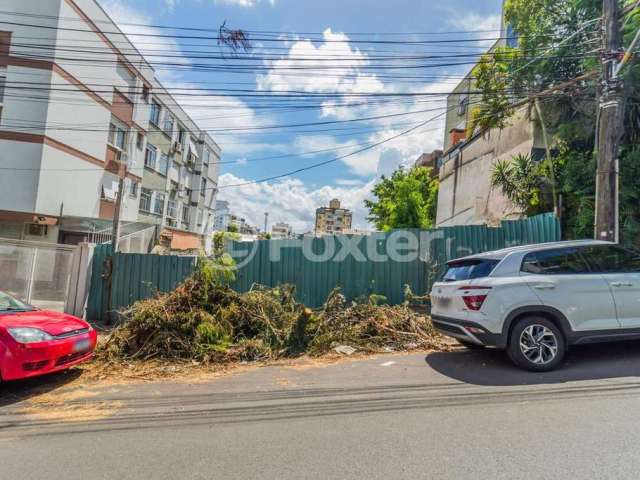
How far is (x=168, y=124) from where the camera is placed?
84.0 ft

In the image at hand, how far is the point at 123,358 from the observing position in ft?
19.9

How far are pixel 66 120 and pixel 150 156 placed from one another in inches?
299

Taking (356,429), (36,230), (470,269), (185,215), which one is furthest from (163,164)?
(356,429)

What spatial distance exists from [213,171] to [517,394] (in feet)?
115

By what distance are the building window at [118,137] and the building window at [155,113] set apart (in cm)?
330

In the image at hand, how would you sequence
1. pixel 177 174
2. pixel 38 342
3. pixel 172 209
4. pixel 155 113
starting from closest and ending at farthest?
1. pixel 38 342
2. pixel 155 113
3. pixel 172 209
4. pixel 177 174

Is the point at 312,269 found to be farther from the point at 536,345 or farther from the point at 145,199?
the point at 145,199

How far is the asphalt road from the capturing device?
285cm

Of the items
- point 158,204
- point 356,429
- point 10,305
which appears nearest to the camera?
point 356,429

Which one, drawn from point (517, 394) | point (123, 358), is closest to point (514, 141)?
point (517, 394)

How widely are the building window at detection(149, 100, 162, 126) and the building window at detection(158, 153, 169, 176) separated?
2213mm

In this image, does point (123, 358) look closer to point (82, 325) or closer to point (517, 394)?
point (82, 325)

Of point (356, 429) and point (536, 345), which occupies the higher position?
point (536, 345)

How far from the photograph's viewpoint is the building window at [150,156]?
2281 cm
